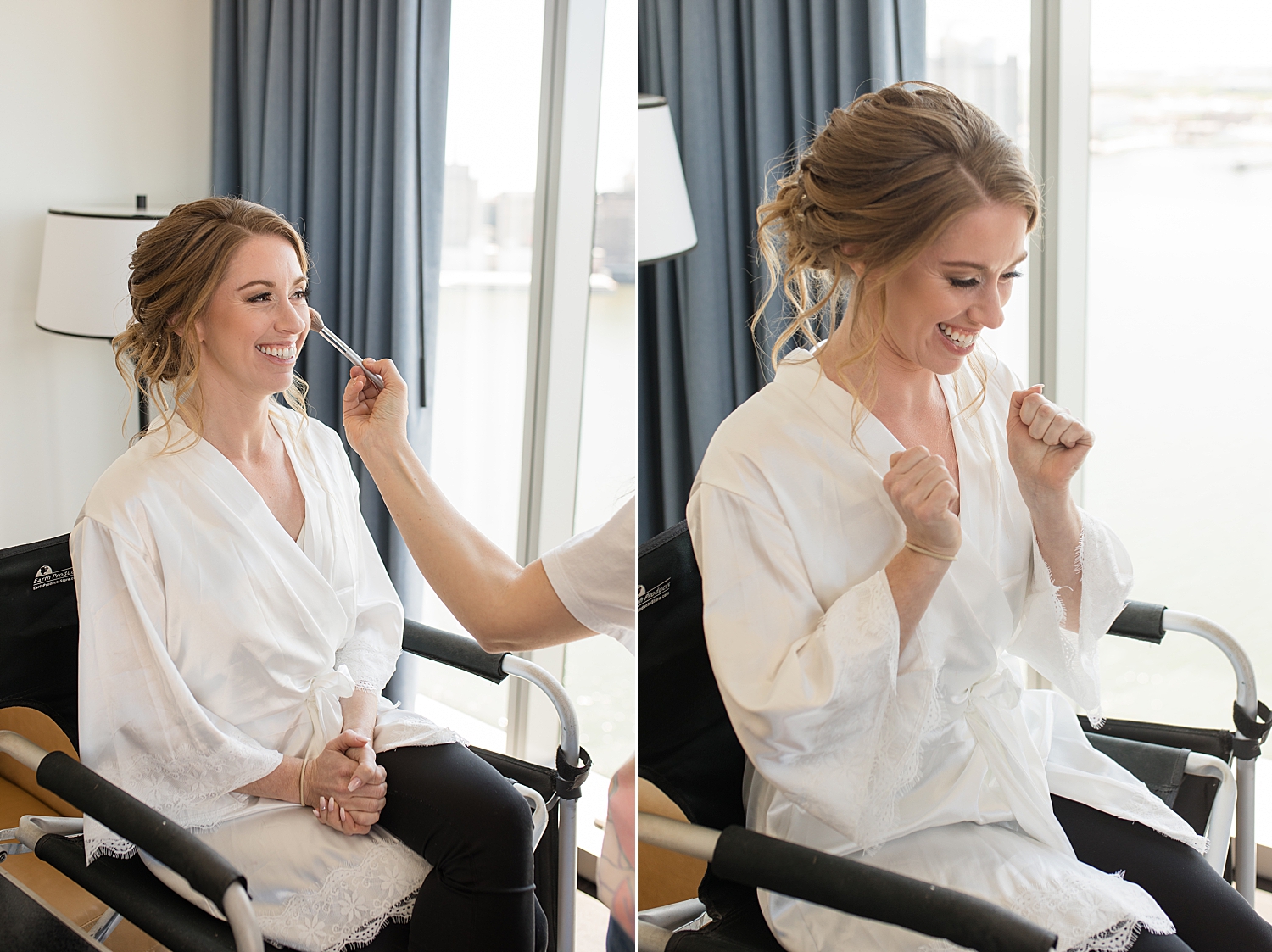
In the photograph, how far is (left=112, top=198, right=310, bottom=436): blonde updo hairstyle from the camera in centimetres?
71

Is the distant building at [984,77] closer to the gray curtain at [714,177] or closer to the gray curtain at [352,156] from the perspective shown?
the gray curtain at [714,177]

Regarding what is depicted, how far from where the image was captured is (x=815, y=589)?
0.65 meters

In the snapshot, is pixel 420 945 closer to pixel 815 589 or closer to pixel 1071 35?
pixel 815 589

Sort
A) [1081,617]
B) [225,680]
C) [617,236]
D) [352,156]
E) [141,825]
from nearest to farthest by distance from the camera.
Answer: [617,236], [141,825], [225,680], [1081,617], [352,156]

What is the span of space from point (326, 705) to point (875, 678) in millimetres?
425

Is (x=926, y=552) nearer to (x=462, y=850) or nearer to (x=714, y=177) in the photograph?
(x=714, y=177)

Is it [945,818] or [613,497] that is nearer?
[613,497]

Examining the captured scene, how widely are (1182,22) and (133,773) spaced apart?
1.55m

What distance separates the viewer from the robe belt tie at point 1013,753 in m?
0.69

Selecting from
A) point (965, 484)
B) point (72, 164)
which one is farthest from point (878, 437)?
point (72, 164)

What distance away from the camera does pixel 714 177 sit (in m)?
0.62

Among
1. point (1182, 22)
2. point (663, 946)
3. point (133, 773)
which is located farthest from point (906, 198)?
point (1182, 22)

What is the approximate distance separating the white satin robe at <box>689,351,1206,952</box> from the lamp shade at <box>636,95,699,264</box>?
0.16m

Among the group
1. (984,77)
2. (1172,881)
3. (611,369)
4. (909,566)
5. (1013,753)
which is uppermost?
(984,77)
